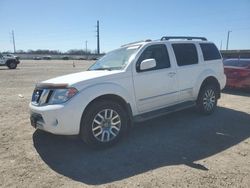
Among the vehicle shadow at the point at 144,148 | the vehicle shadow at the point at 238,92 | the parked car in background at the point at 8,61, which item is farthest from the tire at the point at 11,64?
the vehicle shadow at the point at 144,148

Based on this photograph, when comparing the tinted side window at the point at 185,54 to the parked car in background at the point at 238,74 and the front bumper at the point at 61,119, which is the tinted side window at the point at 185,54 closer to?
the front bumper at the point at 61,119

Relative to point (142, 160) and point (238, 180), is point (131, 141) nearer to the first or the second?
point (142, 160)

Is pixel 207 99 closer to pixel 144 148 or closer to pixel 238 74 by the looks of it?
pixel 144 148

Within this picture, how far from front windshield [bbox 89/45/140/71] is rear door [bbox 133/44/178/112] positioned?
273mm

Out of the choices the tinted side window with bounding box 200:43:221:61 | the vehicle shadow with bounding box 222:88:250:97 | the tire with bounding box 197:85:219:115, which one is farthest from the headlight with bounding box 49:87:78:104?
the vehicle shadow with bounding box 222:88:250:97

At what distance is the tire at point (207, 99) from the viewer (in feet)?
21.3

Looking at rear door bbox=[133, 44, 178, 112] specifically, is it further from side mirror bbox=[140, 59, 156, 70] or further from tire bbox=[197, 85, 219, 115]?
tire bbox=[197, 85, 219, 115]

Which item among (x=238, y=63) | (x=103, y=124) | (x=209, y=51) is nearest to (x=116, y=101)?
(x=103, y=124)

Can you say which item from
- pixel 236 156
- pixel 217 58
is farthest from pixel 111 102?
pixel 217 58

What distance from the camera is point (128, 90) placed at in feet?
16.3

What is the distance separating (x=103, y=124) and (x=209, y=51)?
3813 mm

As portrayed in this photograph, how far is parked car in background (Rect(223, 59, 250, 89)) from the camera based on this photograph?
32.0 ft

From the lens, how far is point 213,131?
18.1 ft

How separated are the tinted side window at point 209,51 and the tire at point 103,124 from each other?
3.07 m
